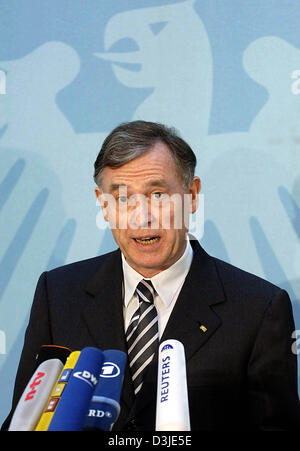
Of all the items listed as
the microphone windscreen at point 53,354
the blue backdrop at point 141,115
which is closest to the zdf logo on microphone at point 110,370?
the microphone windscreen at point 53,354

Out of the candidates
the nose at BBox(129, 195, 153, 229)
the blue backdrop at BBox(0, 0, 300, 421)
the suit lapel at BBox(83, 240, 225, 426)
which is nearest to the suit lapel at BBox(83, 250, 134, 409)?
the suit lapel at BBox(83, 240, 225, 426)

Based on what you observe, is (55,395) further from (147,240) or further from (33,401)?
(147,240)

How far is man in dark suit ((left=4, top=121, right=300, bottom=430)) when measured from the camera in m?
1.48

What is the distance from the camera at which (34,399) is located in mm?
709

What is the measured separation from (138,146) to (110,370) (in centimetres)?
89

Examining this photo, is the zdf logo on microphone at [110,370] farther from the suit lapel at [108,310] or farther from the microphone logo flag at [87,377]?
the suit lapel at [108,310]

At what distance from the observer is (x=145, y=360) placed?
154cm

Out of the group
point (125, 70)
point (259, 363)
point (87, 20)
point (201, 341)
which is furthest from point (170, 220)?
point (87, 20)

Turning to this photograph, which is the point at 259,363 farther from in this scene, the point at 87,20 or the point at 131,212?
the point at 87,20

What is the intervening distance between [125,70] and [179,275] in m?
1.08

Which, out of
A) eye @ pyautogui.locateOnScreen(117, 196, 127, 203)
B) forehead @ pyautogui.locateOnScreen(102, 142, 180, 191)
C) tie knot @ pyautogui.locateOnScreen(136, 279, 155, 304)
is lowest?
tie knot @ pyautogui.locateOnScreen(136, 279, 155, 304)

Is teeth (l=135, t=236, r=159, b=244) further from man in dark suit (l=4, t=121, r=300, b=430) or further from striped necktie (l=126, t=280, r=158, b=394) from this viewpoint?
striped necktie (l=126, t=280, r=158, b=394)

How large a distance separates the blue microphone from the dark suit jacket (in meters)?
0.75

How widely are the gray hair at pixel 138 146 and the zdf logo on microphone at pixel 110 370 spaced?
834mm
